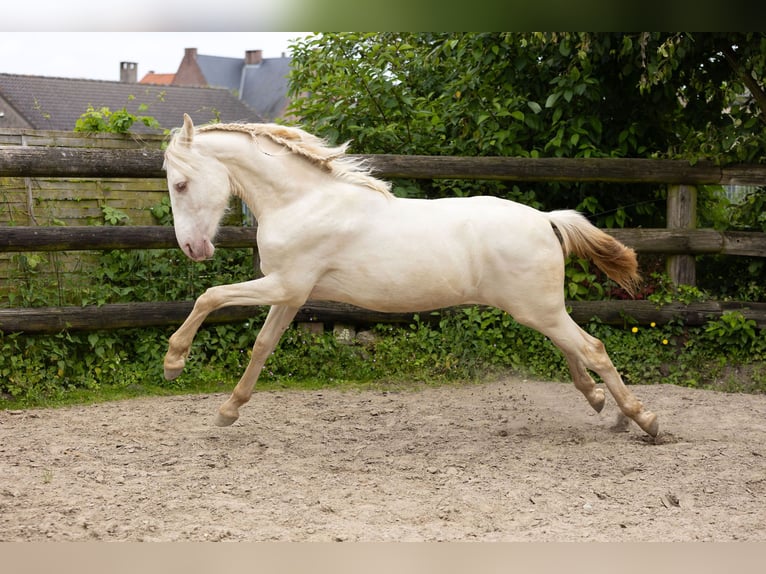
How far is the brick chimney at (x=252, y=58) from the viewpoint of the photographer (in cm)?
5847

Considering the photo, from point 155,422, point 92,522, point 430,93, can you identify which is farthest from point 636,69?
point 92,522

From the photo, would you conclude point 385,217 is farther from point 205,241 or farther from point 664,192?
point 664,192

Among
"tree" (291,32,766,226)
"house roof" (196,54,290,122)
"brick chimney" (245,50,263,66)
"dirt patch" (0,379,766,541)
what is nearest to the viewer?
"dirt patch" (0,379,766,541)

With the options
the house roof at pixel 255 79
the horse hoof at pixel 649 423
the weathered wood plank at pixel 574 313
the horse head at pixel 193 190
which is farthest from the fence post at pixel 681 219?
the house roof at pixel 255 79

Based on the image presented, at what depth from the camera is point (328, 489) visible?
13.6 feet

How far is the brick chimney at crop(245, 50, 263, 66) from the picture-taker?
58.5 m

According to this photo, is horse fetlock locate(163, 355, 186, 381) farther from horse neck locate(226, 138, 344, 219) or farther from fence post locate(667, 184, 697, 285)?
fence post locate(667, 184, 697, 285)

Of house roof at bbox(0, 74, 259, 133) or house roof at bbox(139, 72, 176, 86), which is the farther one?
house roof at bbox(139, 72, 176, 86)

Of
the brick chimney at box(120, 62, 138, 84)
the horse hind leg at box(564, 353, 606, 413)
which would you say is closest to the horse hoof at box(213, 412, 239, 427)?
the horse hind leg at box(564, 353, 606, 413)

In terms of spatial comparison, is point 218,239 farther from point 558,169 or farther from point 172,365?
point 558,169

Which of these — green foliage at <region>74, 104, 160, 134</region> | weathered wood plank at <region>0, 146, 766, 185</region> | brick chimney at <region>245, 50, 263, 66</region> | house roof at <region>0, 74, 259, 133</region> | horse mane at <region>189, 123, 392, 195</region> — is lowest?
weathered wood plank at <region>0, 146, 766, 185</region>

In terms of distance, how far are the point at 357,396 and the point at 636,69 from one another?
147 inches

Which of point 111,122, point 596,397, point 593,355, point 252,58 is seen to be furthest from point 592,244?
point 252,58

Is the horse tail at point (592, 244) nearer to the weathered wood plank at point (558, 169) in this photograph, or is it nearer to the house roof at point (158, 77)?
the weathered wood plank at point (558, 169)
